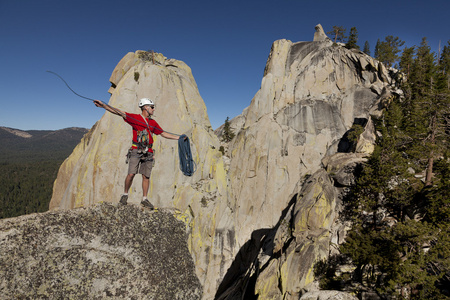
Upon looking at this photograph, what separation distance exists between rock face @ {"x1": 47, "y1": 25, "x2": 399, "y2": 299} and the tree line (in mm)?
3076

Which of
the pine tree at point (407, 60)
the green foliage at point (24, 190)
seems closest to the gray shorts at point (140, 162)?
the pine tree at point (407, 60)

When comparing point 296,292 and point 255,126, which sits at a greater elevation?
point 255,126

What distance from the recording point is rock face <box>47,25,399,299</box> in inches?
995

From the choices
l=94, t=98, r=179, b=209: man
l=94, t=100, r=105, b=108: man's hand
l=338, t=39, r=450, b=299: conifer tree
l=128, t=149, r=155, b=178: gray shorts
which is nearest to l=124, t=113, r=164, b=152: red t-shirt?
l=94, t=98, r=179, b=209: man

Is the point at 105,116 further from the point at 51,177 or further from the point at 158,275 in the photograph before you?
the point at 51,177

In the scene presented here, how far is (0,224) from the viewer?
14.4ft

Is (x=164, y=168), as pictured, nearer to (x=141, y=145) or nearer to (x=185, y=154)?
(x=185, y=154)

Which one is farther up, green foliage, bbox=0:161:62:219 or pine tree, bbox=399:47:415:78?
pine tree, bbox=399:47:415:78

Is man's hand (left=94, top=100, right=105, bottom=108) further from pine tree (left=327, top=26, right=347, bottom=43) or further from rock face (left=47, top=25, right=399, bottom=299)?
pine tree (left=327, top=26, right=347, bottom=43)

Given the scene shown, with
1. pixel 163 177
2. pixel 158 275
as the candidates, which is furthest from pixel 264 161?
pixel 158 275

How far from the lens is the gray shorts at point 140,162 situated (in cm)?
781

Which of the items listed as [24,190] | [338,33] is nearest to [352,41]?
[338,33]

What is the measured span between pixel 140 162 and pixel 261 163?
1876 inches

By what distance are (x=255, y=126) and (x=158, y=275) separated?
52417 mm
